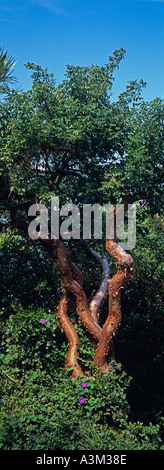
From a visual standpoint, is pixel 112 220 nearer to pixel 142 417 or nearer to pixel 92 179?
pixel 92 179

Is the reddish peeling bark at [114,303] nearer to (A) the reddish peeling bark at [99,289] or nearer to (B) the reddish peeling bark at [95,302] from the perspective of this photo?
(B) the reddish peeling bark at [95,302]

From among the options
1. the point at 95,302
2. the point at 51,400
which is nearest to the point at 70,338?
the point at 95,302

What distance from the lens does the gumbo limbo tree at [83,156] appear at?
29.7 feet

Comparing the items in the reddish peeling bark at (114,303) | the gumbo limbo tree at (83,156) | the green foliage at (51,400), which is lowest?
the green foliage at (51,400)

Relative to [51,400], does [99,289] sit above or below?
above

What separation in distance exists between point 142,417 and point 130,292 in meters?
2.92

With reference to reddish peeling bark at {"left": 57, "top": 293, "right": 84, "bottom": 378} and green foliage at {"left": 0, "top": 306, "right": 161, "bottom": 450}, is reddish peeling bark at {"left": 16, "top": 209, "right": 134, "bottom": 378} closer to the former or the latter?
reddish peeling bark at {"left": 57, "top": 293, "right": 84, "bottom": 378}

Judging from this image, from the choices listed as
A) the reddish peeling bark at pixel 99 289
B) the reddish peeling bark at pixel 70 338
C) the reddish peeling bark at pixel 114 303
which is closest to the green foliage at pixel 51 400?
the reddish peeling bark at pixel 70 338

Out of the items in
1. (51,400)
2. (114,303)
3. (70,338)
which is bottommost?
(51,400)

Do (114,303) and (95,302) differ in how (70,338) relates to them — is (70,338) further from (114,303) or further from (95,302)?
(114,303)

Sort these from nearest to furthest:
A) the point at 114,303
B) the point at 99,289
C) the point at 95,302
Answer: the point at 114,303, the point at 95,302, the point at 99,289

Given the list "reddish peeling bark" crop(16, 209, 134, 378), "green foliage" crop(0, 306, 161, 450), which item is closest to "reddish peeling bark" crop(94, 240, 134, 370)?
"reddish peeling bark" crop(16, 209, 134, 378)

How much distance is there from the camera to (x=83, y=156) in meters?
9.60

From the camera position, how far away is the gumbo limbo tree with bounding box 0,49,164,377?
9.05 meters
